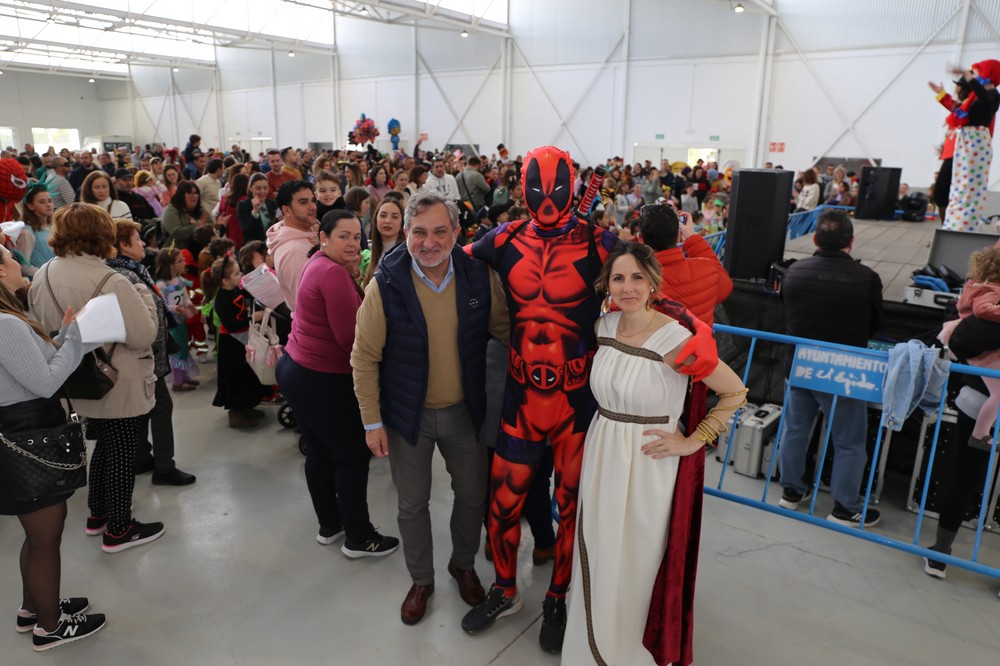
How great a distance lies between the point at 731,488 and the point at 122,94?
38.2m

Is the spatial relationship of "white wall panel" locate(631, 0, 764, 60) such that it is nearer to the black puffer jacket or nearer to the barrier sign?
the black puffer jacket

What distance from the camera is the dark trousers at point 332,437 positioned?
2.88m

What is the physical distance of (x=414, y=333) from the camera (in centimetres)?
240

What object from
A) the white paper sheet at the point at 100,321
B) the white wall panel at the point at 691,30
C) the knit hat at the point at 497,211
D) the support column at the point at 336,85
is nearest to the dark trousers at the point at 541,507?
the white paper sheet at the point at 100,321

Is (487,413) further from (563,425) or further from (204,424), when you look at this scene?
(204,424)

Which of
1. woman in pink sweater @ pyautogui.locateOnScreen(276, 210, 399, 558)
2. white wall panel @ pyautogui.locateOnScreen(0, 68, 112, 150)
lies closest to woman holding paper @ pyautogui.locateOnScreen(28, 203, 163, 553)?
woman in pink sweater @ pyautogui.locateOnScreen(276, 210, 399, 558)

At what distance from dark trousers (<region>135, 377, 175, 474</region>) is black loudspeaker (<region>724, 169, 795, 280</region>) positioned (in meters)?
4.41

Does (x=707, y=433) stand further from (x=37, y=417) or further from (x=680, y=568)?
(x=37, y=417)

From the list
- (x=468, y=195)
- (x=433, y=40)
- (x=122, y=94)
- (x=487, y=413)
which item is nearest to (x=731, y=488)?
(x=487, y=413)

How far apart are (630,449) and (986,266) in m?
2.08

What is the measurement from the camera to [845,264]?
347 centimetres

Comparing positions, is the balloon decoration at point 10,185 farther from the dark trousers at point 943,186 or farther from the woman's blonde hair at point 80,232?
the dark trousers at point 943,186

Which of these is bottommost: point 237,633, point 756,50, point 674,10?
point 237,633

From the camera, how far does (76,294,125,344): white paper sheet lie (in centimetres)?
236
